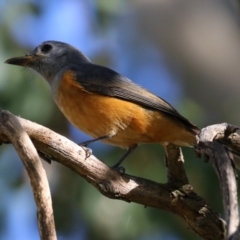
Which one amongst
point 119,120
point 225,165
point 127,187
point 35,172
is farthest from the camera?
point 119,120

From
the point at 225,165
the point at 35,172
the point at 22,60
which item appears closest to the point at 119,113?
the point at 22,60

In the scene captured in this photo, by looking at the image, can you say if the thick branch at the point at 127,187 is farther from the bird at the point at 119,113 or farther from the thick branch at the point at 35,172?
the bird at the point at 119,113

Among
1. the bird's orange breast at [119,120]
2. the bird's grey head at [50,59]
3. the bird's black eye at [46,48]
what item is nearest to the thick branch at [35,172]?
the bird's orange breast at [119,120]

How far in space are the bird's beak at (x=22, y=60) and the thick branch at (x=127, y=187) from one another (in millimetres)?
3022

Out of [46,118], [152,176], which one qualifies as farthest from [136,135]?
[46,118]

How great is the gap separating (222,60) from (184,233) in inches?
88.5

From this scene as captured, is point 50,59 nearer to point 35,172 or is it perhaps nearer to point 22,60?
point 22,60

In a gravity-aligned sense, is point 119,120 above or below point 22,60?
above

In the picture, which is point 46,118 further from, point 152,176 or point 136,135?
point 136,135

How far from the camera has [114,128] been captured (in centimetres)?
613

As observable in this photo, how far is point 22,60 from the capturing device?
286 inches

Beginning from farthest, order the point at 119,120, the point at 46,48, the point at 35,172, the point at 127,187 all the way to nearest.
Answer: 1. the point at 46,48
2. the point at 119,120
3. the point at 127,187
4. the point at 35,172

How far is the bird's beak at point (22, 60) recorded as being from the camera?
716 cm

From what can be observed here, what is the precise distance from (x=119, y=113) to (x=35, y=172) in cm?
261
